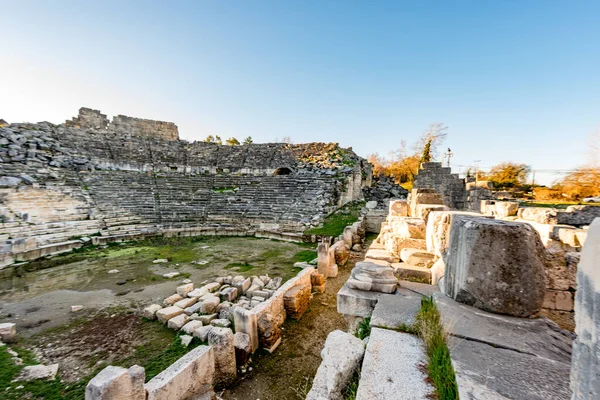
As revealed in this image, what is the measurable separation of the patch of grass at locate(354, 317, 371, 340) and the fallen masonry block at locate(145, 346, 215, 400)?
179 centimetres

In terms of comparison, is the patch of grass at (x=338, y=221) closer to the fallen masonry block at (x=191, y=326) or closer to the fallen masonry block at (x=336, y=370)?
the fallen masonry block at (x=191, y=326)

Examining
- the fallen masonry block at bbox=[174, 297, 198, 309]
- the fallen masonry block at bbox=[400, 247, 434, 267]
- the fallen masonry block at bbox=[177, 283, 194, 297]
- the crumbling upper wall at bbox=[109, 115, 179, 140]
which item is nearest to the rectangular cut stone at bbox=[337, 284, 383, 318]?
the fallen masonry block at bbox=[400, 247, 434, 267]

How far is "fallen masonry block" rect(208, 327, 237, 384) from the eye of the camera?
302 centimetres

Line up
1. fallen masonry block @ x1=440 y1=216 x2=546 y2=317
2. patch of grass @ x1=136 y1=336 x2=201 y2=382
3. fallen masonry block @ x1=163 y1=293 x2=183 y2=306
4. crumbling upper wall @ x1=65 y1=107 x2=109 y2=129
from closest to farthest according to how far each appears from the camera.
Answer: fallen masonry block @ x1=440 y1=216 x2=546 y2=317 < patch of grass @ x1=136 y1=336 x2=201 y2=382 < fallen masonry block @ x1=163 y1=293 x2=183 y2=306 < crumbling upper wall @ x1=65 y1=107 x2=109 y2=129

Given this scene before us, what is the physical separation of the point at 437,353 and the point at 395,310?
0.73 metres

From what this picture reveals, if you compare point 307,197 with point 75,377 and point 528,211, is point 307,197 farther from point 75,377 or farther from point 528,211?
point 75,377

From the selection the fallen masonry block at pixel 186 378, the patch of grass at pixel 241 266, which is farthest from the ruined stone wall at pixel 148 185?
the fallen masonry block at pixel 186 378

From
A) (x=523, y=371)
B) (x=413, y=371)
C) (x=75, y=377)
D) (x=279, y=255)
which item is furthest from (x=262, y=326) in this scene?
(x=279, y=255)

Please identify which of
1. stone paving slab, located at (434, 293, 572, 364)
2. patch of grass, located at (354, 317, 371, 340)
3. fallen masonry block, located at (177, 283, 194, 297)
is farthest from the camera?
fallen masonry block, located at (177, 283, 194, 297)

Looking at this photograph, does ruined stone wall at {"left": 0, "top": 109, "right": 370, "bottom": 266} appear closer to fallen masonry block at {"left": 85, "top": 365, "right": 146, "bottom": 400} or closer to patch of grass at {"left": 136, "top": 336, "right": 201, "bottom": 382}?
patch of grass at {"left": 136, "top": 336, "right": 201, "bottom": 382}

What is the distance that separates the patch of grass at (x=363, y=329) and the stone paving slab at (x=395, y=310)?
→ 0.25 metres

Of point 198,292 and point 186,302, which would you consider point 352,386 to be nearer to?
point 186,302

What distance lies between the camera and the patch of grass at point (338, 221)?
1014cm

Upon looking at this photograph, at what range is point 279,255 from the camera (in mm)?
8141
